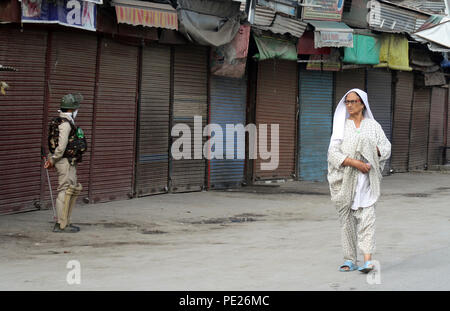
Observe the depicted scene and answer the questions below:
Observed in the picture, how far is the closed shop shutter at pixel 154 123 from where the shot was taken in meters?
14.0

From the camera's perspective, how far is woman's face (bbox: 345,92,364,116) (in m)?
7.20

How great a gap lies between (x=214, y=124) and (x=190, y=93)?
38.9 inches

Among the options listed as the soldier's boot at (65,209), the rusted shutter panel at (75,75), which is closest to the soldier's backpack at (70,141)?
the soldier's boot at (65,209)

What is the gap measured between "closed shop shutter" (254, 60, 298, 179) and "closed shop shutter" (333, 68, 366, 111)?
1.65 m

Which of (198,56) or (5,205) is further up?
(198,56)

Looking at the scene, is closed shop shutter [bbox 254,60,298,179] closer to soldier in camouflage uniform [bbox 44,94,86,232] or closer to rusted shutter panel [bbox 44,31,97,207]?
rusted shutter panel [bbox 44,31,97,207]

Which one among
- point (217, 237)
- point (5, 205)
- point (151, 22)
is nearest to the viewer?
point (217, 237)

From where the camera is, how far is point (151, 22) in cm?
1279

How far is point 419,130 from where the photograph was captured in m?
23.8

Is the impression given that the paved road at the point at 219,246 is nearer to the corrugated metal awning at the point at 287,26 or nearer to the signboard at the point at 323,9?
the corrugated metal awning at the point at 287,26

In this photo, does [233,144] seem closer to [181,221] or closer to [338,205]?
[181,221]

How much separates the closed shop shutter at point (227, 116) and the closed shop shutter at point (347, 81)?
3.47 metres

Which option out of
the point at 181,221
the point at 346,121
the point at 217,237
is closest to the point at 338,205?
the point at 346,121

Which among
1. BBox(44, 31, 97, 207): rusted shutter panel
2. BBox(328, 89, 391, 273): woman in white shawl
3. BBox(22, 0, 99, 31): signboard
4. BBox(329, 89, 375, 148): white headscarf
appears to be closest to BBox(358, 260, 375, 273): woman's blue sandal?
BBox(328, 89, 391, 273): woman in white shawl
